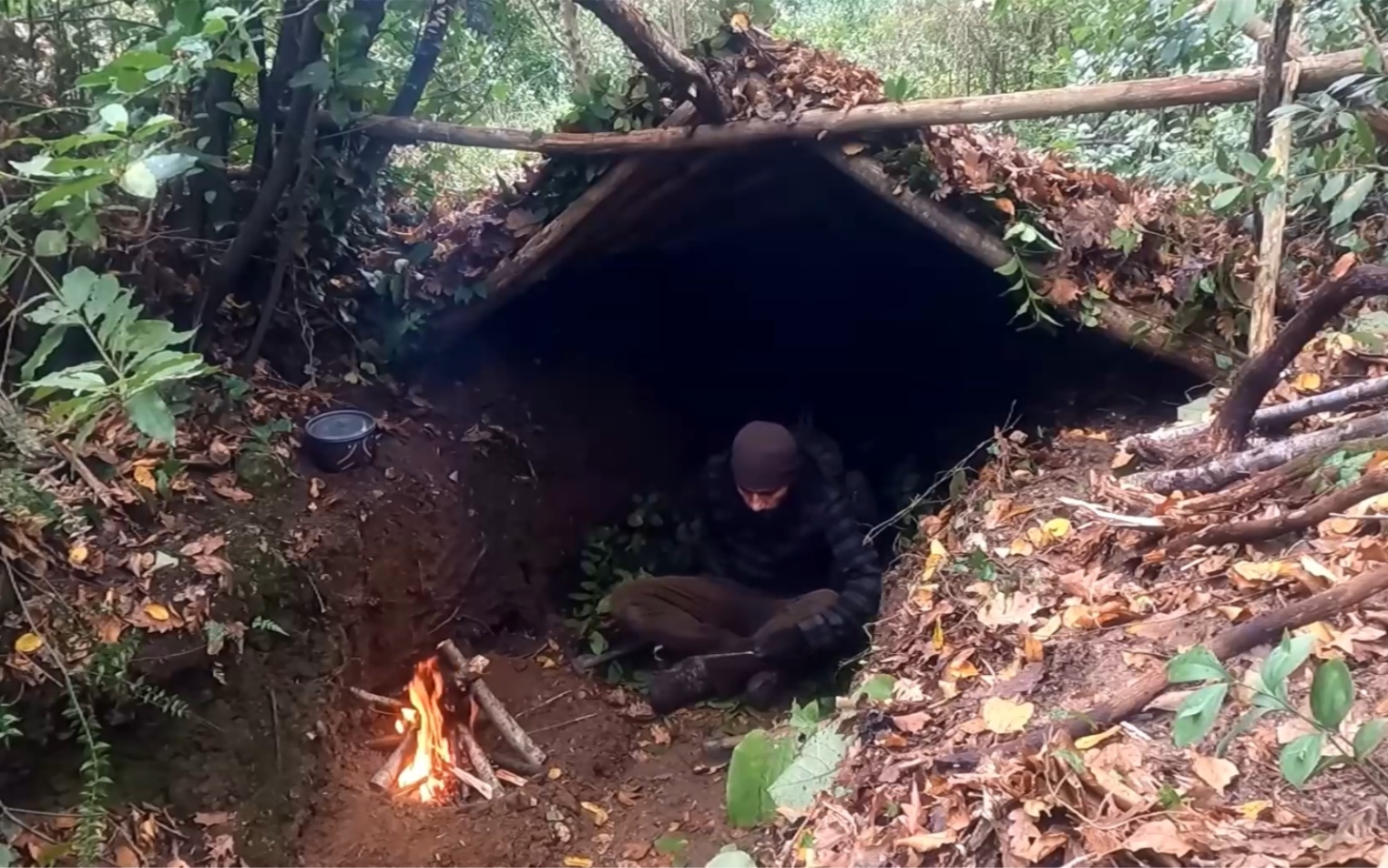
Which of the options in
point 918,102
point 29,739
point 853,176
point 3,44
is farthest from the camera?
point 853,176

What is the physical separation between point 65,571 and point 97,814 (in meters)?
0.83

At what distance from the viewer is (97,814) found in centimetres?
285

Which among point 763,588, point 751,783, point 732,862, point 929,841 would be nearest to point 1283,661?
point 929,841

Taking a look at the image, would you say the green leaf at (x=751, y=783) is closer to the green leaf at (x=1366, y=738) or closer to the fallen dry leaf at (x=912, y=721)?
the fallen dry leaf at (x=912, y=721)

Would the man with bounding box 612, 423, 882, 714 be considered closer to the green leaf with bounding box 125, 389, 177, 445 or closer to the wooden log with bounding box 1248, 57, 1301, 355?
the wooden log with bounding box 1248, 57, 1301, 355

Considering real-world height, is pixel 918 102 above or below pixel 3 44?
below

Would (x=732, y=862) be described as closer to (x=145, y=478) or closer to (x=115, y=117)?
(x=115, y=117)

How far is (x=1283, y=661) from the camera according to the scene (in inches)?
66.9

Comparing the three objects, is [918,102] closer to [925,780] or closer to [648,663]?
[925,780]

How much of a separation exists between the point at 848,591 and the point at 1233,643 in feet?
10.00

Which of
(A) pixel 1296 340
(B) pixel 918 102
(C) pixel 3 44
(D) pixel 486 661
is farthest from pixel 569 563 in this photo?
(A) pixel 1296 340

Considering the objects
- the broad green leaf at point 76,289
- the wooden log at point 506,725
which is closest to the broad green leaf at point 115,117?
the broad green leaf at point 76,289

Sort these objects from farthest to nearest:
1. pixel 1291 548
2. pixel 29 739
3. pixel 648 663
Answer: pixel 648 663, pixel 29 739, pixel 1291 548

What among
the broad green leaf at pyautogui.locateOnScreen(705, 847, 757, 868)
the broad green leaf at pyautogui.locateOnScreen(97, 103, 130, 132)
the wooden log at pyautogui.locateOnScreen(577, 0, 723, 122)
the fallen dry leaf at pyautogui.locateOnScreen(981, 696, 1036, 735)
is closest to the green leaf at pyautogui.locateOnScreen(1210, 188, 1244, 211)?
the wooden log at pyautogui.locateOnScreen(577, 0, 723, 122)
